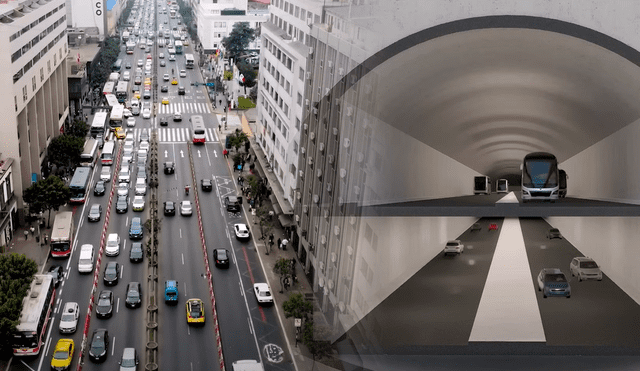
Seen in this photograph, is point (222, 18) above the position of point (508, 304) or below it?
above

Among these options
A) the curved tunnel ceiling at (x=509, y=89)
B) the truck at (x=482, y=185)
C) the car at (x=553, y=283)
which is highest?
the curved tunnel ceiling at (x=509, y=89)

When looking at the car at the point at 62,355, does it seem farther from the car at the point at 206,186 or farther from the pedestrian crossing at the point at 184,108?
the pedestrian crossing at the point at 184,108

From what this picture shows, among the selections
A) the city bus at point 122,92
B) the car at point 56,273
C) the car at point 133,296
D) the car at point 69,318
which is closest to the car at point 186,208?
the car at point 56,273

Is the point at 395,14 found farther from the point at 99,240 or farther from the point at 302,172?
the point at 99,240

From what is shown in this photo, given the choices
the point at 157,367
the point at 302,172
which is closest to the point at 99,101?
the point at 302,172

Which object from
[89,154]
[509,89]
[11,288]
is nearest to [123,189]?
[89,154]

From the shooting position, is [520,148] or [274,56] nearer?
[520,148]

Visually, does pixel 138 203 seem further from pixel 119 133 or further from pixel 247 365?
pixel 247 365
